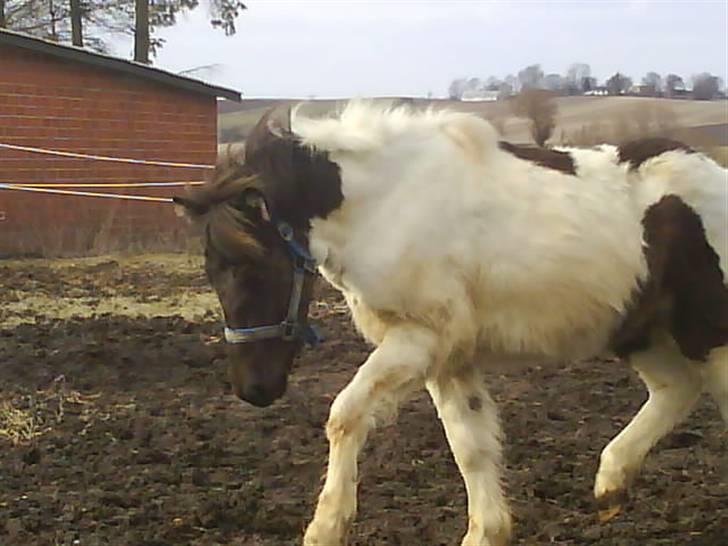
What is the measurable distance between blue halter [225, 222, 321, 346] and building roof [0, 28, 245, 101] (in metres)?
14.0

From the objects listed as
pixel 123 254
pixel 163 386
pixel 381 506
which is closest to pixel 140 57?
pixel 123 254

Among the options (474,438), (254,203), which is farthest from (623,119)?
(254,203)

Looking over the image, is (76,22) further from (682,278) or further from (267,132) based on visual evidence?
(682,278)

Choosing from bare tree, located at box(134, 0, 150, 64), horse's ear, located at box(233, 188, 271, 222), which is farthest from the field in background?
horse's ear, located at box(233, 188, 271, 222)

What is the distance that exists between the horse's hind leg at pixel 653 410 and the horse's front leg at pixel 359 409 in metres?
1.05

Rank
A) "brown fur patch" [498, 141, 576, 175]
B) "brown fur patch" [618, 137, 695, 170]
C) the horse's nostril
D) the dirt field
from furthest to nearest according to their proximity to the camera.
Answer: the dirt field → "brown fur patch" [618, 137, 695, 170] → "brown fur patch" [498, 141, 576, 175] → the horse's nostril

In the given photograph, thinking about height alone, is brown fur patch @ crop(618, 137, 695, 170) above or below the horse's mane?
above

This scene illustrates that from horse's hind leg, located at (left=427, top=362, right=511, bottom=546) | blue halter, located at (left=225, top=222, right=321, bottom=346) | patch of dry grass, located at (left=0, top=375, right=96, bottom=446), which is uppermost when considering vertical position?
blue halter, located at (left=225, top=222, right=321, bottom=346)

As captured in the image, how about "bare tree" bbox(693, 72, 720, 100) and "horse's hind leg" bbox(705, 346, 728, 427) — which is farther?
"bare tree" bbox(693, 72, 720, 100)

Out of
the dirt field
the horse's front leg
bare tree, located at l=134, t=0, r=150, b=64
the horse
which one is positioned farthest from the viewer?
bare tree, located at l=134, t=0, r=150, b=64

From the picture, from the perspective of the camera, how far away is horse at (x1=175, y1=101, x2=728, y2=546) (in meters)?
3.93

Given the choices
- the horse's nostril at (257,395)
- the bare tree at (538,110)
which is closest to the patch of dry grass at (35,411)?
the horse's nostril at (257,395)

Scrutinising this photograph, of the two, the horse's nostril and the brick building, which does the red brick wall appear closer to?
the brick building

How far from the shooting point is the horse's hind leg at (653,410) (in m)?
4.56
